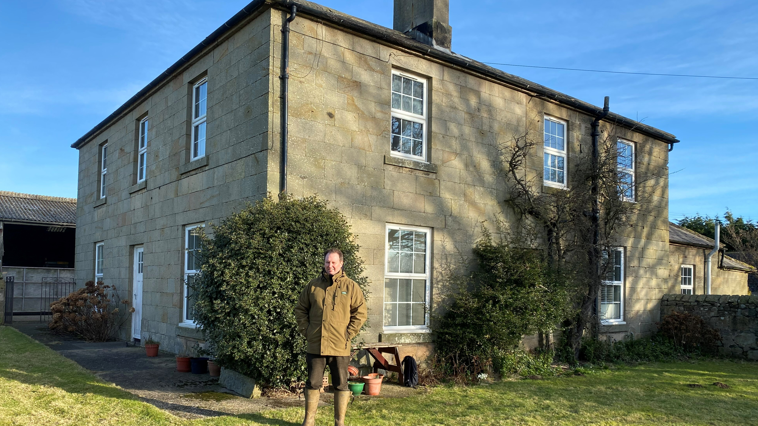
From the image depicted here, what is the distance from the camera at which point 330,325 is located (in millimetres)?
5984

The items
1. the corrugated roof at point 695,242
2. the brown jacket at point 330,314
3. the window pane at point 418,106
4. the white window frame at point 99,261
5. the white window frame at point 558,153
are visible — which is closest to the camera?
the brown jacket at point 330,314

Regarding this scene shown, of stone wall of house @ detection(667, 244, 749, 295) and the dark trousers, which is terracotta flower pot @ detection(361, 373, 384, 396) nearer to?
the dark trousers

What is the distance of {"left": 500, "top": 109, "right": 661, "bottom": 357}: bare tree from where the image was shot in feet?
39.0

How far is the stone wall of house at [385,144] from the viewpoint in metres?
9.15

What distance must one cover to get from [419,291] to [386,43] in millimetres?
4371

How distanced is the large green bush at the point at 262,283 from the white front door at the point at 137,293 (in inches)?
237

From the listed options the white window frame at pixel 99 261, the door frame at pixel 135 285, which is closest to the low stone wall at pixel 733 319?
the door frame at pixel 135 285

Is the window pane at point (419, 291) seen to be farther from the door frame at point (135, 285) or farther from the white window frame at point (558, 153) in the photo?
the door frame at point (135, 285)

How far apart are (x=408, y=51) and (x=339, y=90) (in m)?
1.73

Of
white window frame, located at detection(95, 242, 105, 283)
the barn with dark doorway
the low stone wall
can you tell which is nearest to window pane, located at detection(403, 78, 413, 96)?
the low stone wall

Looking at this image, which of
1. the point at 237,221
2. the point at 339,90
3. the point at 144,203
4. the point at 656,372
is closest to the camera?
the point at 237,221

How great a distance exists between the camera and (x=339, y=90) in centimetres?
955

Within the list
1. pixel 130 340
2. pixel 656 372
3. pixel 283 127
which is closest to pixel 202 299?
pixel 283 127

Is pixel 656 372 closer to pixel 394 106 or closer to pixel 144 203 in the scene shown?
pixel 394 106
